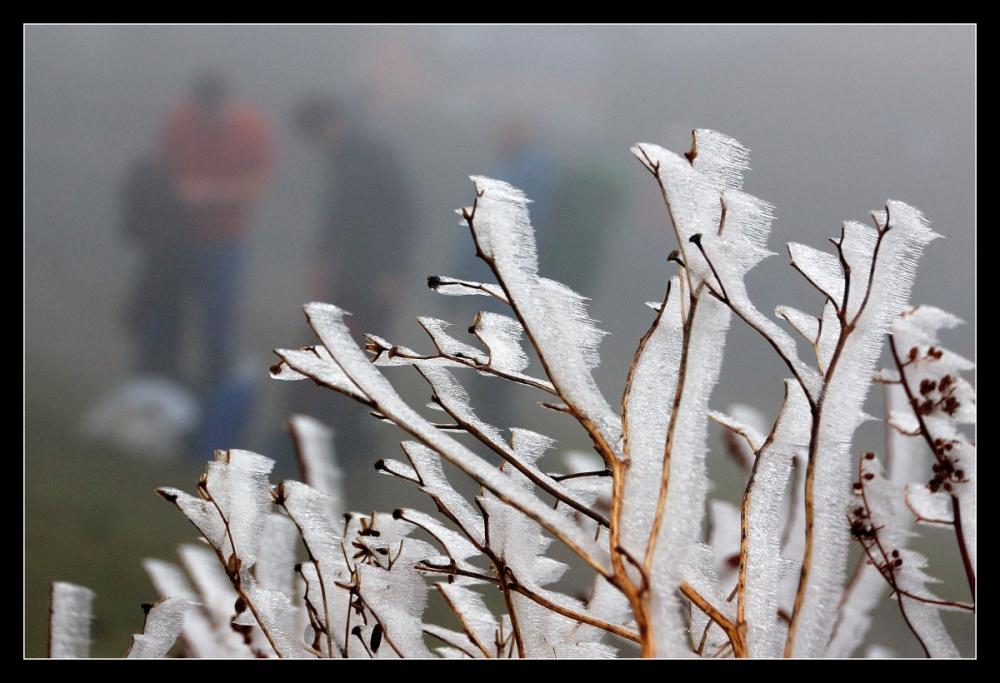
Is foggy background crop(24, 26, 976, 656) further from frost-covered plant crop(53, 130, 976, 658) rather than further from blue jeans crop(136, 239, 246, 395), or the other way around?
frost-covered plant crop(53, 130, 976, 658)

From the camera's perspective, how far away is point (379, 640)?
54cm

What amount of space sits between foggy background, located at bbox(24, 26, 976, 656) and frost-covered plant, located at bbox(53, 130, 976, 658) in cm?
13

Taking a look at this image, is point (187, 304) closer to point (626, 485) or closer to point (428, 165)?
point (428, 165)

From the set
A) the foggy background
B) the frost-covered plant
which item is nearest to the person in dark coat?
the foggy background

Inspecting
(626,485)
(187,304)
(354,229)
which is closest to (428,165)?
(354,229)

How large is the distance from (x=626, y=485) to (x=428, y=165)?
0.42 m

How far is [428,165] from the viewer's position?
74cm

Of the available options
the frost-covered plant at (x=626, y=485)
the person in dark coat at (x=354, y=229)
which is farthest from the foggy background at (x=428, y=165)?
the frost-covered plant at (x=626, y=485)

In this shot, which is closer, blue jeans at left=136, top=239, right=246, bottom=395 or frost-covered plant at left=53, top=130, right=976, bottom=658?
frost-covered plant at left=53, top=130, right=976, bottom=658

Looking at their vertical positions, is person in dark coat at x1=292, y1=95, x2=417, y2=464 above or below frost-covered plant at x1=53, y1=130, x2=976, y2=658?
above

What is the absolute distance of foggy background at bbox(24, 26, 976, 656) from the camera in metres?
0.72

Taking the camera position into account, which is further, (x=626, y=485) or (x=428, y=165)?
(x=428, y=165)

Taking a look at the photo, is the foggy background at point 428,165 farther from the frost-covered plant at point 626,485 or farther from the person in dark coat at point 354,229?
the frost-covered plant at point 626,485

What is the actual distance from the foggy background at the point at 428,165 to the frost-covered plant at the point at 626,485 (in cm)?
13
